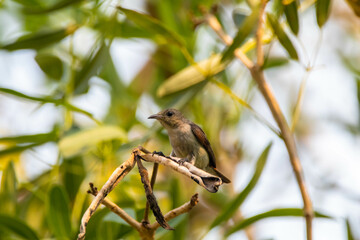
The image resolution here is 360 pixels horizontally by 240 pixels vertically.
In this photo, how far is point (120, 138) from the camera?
82.3 inches

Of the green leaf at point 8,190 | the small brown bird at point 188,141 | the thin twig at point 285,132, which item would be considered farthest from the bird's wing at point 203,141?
the green leaf at point 8,190

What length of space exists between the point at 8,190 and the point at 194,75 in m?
0.95

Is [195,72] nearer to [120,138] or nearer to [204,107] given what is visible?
[120,138]

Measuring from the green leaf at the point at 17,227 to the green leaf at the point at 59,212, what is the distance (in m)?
0.08

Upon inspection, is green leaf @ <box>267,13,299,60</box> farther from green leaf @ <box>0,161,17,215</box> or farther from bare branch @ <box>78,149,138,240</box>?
green leaf @ <box>0,161,17,215</box>

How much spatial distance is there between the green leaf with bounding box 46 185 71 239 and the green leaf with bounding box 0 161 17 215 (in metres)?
0.35

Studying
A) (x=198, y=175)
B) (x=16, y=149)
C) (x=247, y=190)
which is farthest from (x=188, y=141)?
(x=198, y=175)

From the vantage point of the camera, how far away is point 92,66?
1.99 metres

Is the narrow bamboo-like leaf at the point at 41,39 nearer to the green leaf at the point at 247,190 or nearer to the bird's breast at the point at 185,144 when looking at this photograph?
the bird's breast at the point at 185,144

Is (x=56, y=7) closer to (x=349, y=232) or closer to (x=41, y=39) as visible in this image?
(x=41, y=39)

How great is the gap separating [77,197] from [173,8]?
1290mm

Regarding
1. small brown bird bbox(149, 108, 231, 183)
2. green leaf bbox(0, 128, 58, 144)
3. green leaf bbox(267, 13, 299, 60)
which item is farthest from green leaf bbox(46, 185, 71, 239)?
green leaf bbox(267, 13, 299, 60)

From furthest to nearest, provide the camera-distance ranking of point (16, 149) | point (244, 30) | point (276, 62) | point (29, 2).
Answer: point (276, 62), point (29, 2), point (16, 149), point (244, 30)

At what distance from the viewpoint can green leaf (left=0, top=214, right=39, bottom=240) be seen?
1.84 metres
